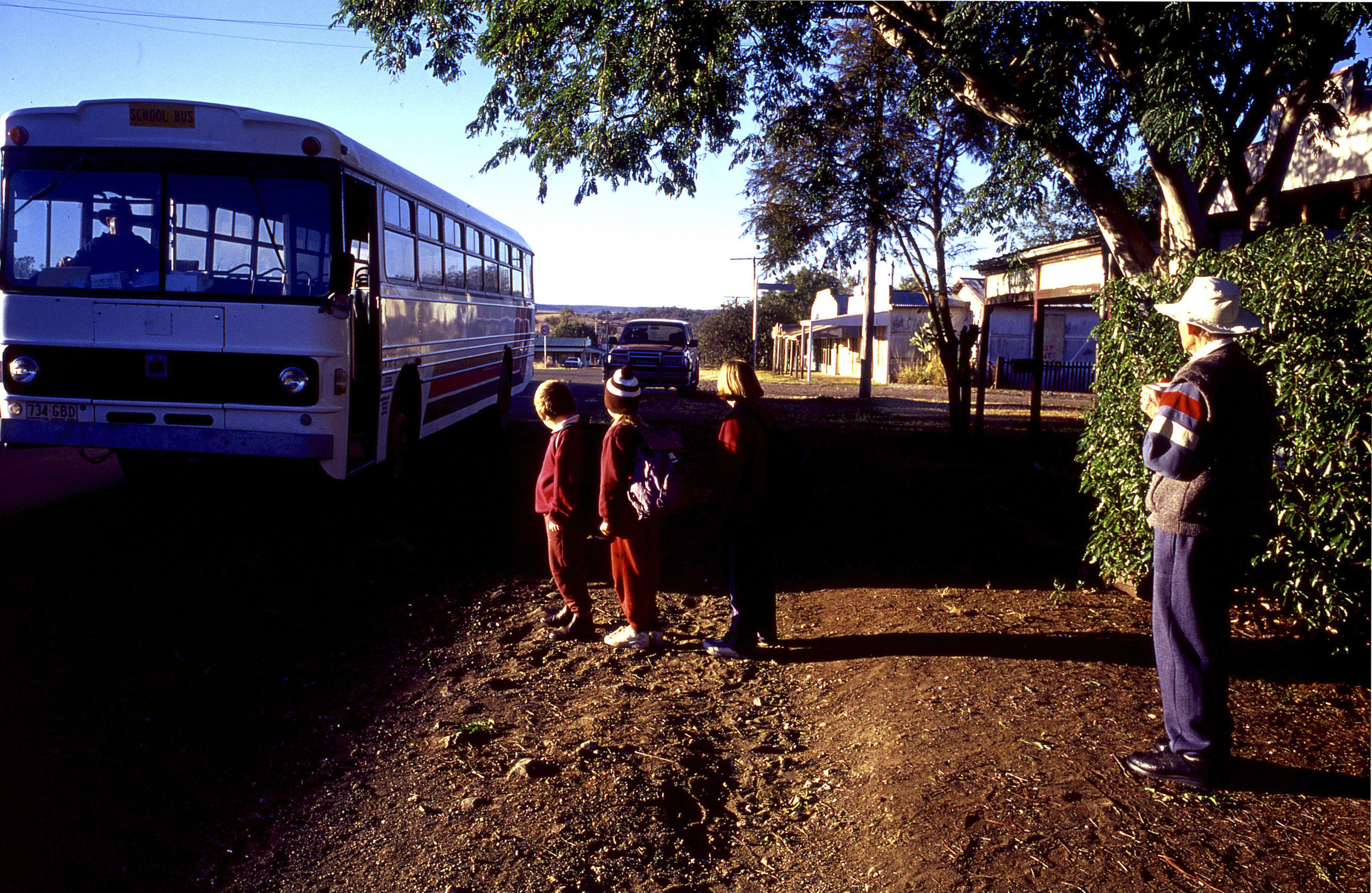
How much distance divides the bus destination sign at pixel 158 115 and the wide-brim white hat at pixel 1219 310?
709cm

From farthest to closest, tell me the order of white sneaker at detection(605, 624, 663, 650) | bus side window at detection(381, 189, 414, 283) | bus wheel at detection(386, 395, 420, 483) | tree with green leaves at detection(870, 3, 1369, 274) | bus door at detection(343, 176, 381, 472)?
bus wheel at detection(386, 395, 420, 483), bus side window at detection(381, 189, 414, 283), bus door at detection(343, 176, 381, 472), tree with green leaves at detection(870, 3, 1369, 274), white sneaker at detection(605, 624, 663, 650)

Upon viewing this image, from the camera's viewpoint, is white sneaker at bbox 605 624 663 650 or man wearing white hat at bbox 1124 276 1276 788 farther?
white sneaker at bbox 605 624 663 650

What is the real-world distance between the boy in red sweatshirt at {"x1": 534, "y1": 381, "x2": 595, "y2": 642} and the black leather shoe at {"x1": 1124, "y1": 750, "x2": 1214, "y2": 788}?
2.99 metres

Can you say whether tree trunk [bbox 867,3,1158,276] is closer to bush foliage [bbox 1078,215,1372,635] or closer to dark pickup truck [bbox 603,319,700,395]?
bush foliage [bbox 1078,215,1372,635]

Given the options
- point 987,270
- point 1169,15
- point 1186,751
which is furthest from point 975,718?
point 987,270

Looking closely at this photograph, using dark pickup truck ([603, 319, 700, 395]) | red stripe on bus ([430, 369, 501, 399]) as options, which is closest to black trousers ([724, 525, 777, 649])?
red stripe on bus ([430, 369, 501, 399])

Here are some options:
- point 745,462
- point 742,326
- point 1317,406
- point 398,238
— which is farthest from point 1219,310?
point 742,326

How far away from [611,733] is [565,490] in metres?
1.55

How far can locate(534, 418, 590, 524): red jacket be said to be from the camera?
5.48 m

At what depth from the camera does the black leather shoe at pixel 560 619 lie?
589 centimetres

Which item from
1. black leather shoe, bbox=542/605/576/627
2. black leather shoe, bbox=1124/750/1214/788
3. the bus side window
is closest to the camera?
black leather shoe, bbox=1124/750/1214/788

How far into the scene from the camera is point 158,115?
7.59 metres

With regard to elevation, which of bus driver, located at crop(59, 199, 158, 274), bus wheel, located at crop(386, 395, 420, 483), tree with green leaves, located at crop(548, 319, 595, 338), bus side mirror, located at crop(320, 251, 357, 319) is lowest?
bus wheel, located at crop(386, 395, 420, 483)

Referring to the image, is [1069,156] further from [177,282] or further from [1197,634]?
[177,282]
